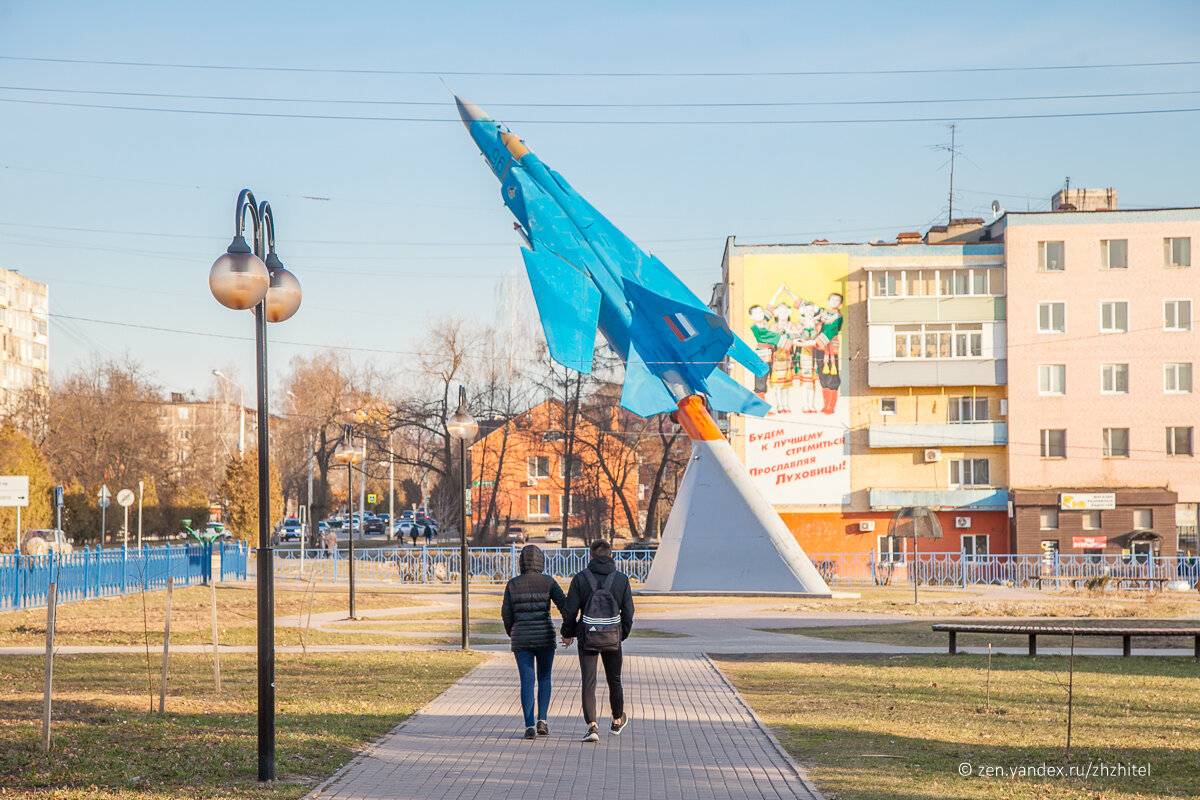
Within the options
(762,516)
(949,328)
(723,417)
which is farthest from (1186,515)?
(762,516)

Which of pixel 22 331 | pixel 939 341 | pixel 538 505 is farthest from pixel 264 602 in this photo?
pixel 22 331

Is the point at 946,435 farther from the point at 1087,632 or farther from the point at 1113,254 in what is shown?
the point at 1087,632

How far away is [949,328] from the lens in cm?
4928

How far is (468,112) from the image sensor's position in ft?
104

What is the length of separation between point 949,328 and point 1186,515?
12168mm

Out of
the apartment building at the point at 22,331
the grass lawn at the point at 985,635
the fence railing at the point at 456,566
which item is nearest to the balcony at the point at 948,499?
the fence railing at the point at 456,566

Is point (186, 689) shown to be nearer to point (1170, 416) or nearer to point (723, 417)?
point (723, 417)

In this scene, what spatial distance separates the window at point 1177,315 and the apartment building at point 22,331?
6747 cm

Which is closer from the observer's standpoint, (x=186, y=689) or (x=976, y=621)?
(x=186, y=689)

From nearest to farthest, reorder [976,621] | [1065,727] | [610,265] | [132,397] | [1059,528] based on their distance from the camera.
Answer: [1065,727] < [976,621] < [610,265] < [1059,528] < [132,397]

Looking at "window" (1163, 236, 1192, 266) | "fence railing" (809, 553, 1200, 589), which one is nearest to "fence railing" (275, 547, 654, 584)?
"fence railing" (809, 553, 1200, 589)

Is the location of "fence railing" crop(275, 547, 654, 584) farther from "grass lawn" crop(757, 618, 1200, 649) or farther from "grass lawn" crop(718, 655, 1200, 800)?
"grass lawn" crop(718, 655, 1200, 800)

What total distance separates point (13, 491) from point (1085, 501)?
38658 mm

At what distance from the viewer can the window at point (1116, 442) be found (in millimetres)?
48094
